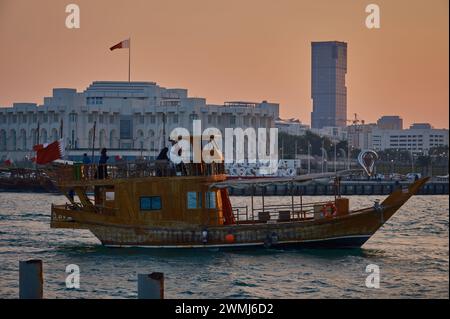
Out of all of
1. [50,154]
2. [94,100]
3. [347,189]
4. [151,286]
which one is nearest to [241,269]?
[50,154]

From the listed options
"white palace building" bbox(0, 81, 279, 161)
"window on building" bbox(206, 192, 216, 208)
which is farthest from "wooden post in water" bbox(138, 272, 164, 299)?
"white palace building" bbox(0, 81, 279, 161)

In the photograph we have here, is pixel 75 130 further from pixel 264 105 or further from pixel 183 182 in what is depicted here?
pixel 183 182

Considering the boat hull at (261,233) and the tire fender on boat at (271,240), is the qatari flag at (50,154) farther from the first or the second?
the tire fender on boat at (271,240)

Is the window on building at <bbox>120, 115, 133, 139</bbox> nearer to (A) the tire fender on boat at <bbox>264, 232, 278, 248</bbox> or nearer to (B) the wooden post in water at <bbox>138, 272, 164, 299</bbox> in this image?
(A) the tire fender on boat at <bbox>264, 232, 278, 248</bbox>

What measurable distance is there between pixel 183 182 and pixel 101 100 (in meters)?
129

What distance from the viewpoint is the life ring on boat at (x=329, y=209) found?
40.7 m

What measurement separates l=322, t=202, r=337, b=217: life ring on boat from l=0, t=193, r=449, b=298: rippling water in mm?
1658

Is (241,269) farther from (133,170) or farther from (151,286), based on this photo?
(151,286)

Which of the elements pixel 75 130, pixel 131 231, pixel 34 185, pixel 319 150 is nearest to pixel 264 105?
pixel 319 150

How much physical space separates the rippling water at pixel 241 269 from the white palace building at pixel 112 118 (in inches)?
4224

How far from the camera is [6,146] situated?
167 m

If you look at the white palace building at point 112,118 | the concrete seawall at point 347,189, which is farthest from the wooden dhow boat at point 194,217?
the white palace building at point 112,118

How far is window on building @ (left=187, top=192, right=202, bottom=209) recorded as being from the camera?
39.3 meters

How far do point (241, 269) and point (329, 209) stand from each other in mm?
6410
